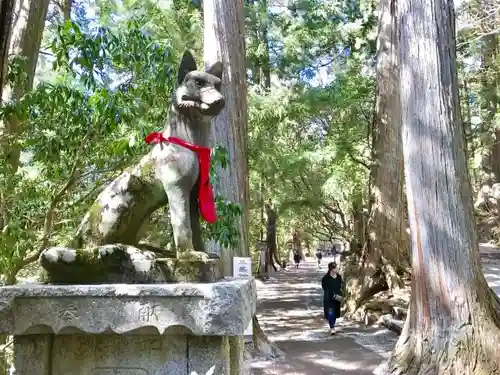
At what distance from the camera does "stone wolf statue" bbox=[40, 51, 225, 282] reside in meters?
2.95

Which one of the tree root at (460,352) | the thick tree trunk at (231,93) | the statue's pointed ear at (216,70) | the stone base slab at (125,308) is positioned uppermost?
the thick tree trunk at (231,93)

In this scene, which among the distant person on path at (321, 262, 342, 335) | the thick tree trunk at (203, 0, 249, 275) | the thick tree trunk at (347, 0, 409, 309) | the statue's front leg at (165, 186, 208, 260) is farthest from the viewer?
the thick tree trunk at (347, 0, 409, 309)

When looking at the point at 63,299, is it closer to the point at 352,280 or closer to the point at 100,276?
the point at 100,276

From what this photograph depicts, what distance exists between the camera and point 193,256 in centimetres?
288

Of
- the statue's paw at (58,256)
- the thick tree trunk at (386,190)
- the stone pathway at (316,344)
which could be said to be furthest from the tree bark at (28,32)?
the thick tree trunk at (386,190)

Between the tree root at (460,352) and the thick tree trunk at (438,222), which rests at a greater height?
the thick tree trunk at (438,222)

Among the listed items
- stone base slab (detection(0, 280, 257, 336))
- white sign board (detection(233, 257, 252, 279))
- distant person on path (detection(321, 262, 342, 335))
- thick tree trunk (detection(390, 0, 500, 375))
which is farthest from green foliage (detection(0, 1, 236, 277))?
distant person on path (detection(321, 262, 342, 335))

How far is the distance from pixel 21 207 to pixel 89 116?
1562 mm

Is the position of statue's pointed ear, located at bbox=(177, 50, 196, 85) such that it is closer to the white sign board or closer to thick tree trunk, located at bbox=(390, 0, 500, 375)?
the white sign board

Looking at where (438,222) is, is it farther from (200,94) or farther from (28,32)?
(28,32)

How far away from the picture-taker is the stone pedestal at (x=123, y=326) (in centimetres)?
260

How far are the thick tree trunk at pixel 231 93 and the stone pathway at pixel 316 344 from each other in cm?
233

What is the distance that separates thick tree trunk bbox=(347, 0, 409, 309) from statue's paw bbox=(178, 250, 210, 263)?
12.3m

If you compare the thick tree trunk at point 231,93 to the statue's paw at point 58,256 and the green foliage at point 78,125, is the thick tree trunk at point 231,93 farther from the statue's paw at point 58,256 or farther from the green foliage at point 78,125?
the statue's paw at point 58,256
